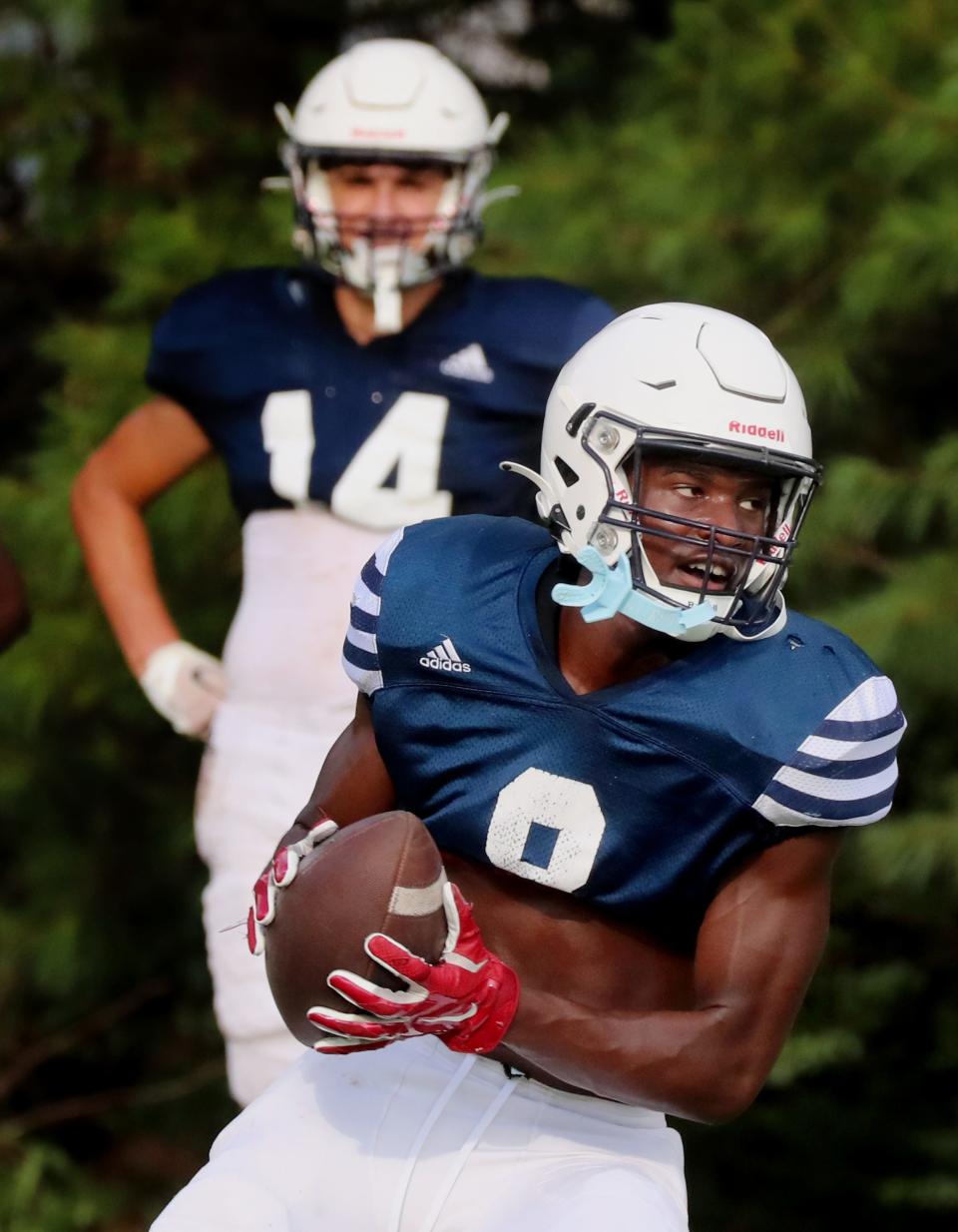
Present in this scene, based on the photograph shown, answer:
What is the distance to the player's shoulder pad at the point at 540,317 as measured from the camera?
12.0ft

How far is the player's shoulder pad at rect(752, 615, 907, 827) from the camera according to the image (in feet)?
7.91

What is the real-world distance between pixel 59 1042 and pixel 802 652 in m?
3.73

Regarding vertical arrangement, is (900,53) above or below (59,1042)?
above

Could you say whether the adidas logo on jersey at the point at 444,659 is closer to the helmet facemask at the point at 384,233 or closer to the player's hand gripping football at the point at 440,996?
the player's hand gripping football at the point at 440,996

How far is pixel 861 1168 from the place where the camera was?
5.16 metres

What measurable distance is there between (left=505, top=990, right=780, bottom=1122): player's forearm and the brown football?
171 mm

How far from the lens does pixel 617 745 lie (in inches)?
98.0

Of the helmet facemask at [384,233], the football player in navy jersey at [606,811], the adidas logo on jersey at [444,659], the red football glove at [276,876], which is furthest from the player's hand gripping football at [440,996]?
the helmet facemask at [384,233]

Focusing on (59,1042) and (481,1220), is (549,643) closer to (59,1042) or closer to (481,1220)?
(481,1220)

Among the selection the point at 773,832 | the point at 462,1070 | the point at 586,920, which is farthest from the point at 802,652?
the point at 462,1070

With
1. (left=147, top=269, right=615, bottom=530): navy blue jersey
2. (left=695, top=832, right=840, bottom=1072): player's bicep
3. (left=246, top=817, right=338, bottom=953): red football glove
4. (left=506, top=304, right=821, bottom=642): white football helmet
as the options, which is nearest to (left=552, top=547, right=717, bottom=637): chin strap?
(left=506, top=304, right=821, bottom=642): white football helmet

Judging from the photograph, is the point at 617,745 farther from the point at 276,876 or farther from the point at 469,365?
the point at 469,365

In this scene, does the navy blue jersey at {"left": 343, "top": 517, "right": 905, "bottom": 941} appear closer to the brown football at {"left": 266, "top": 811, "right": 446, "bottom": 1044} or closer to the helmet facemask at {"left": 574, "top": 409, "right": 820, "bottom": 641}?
the helmet facemask at {"left": 574, "top": 409, "right": 820, "bottom": 641}

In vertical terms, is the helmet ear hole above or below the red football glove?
above
